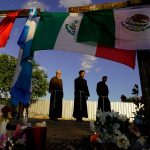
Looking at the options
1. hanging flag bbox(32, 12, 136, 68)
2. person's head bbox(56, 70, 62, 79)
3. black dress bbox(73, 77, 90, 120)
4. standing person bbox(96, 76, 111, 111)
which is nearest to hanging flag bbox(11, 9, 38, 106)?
hanging flag bbox(32, 12, 136, 68)

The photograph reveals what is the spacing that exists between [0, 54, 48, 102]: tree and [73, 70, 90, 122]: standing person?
2526cm

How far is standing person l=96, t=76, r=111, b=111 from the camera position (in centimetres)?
1453

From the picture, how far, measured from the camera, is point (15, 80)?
7168 millimetres

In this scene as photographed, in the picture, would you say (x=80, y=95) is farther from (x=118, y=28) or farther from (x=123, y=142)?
(x=123, y=142)

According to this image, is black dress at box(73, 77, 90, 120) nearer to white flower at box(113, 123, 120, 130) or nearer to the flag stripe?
the flag stripe

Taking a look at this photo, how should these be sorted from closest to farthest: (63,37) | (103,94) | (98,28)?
(98,28), (63,37), (103,94)

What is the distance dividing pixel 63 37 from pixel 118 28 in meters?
0.95

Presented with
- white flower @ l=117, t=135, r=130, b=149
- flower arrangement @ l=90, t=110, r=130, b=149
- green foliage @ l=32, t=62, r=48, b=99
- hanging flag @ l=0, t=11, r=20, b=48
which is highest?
green foliage @ l=32, t=62, r=48, b=99

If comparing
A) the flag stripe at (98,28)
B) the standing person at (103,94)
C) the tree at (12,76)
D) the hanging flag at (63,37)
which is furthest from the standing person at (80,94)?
the tree at (12,76)

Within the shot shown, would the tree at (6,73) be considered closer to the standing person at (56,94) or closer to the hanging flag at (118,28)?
the standing person at (56,94)

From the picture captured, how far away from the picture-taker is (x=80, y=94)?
547 inches

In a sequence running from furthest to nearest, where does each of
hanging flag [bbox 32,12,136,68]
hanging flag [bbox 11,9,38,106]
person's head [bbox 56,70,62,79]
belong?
person's head [bbox 56,70,62,79] < hanging flag [bbox 11,9,38,106] < hanging flag [bbox 32,12,136,68]

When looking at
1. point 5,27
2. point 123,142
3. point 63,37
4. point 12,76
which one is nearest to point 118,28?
point 63,37

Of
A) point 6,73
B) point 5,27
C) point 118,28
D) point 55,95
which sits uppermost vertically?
point 6,73
